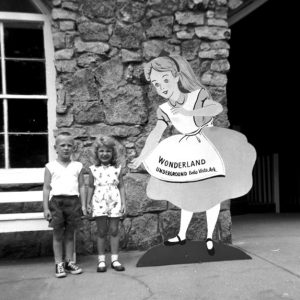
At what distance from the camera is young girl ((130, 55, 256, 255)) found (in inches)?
189

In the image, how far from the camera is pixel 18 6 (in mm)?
4996

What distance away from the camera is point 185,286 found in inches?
149

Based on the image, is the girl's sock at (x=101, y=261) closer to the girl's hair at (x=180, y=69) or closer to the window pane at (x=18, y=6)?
the girl's hair at (x=180, y=69)

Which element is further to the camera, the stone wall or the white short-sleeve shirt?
the stone wall

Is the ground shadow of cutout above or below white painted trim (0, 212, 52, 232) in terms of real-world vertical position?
below

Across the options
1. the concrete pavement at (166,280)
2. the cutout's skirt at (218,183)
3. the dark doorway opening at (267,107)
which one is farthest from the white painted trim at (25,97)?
the dark doorway opening at (267,107)

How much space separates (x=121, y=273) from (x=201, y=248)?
915mm

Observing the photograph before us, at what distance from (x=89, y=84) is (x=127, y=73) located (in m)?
0.47

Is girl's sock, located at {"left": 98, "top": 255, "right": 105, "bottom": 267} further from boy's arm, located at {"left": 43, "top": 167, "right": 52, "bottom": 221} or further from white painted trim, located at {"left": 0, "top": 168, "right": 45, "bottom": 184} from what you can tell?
white painted trim, located at {"left": 0, "top": 168, "right": 45, "bottom": 184}

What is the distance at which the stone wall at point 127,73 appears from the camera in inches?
193

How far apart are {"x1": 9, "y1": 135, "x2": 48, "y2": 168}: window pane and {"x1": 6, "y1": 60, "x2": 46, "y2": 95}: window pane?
546 millimetres

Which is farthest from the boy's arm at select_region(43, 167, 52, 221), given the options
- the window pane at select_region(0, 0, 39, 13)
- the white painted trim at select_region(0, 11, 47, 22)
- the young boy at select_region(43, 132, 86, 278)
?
the window pane at select_region(0, 0, 39, 13)

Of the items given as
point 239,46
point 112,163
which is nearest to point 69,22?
point 112,163

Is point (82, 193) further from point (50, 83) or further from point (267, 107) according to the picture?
point (267, 107)
